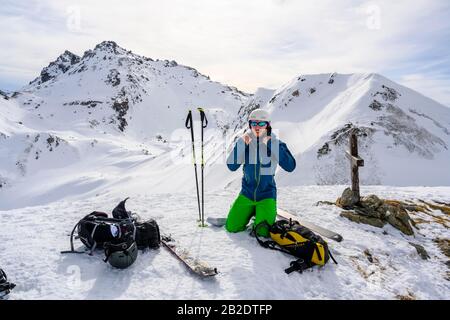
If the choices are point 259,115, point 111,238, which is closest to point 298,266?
point 259,115

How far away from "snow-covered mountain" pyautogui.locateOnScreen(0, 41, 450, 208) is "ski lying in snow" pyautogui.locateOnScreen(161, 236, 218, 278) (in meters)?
16.1

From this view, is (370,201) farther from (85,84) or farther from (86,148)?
(85,84)

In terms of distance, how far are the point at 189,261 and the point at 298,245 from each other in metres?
1.97

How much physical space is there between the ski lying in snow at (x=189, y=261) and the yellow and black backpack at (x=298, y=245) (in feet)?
4.39

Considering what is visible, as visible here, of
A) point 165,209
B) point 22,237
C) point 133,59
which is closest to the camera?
point 22,237

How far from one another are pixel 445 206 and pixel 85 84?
127572 mm

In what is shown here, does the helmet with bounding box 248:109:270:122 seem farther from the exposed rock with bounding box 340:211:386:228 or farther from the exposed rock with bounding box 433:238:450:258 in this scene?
the exposed rock with bounding box 433:238:450:258

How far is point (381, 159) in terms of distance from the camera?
23312 mm

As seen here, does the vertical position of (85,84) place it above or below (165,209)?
above

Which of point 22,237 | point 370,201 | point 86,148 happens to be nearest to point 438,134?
point 370,201

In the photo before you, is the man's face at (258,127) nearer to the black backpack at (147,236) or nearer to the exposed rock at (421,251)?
the black backpack at (147,236)

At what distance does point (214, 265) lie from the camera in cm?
611

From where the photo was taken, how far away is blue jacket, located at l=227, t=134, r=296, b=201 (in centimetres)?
743
